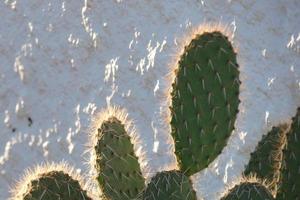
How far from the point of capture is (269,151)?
4.81 ft

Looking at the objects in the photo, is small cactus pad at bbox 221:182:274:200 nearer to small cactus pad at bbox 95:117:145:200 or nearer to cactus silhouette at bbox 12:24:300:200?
cactus silhouette at bbox 12:24:300:200

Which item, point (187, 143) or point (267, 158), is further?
point (267, 158)

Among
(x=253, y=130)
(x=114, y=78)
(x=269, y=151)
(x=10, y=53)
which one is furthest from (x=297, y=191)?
(x=10, y=53)

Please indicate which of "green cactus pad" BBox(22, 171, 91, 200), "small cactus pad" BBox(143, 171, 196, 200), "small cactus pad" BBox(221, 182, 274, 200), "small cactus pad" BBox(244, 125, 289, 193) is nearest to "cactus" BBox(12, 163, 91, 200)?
"green cactus pad" BBox(22, 171, 91, 200)

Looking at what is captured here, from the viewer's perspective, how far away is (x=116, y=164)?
1.31 m

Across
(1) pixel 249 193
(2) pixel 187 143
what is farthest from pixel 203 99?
(1) pixel 249 193

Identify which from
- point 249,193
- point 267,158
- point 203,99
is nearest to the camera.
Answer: point 249,193

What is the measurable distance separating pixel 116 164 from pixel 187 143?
11 centimetres

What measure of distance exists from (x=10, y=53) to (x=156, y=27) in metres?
0.44

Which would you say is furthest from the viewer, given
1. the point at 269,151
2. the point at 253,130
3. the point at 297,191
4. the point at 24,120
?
the point at 24,120

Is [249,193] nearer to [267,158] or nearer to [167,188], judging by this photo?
[167,188]

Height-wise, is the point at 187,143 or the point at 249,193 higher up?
the point at 187,143

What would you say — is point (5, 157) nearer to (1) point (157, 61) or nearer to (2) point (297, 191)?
(1) point (157, 61)

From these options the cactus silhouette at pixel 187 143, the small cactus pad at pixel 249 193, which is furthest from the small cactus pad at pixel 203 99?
the small cactus pad at pixel 249 193
